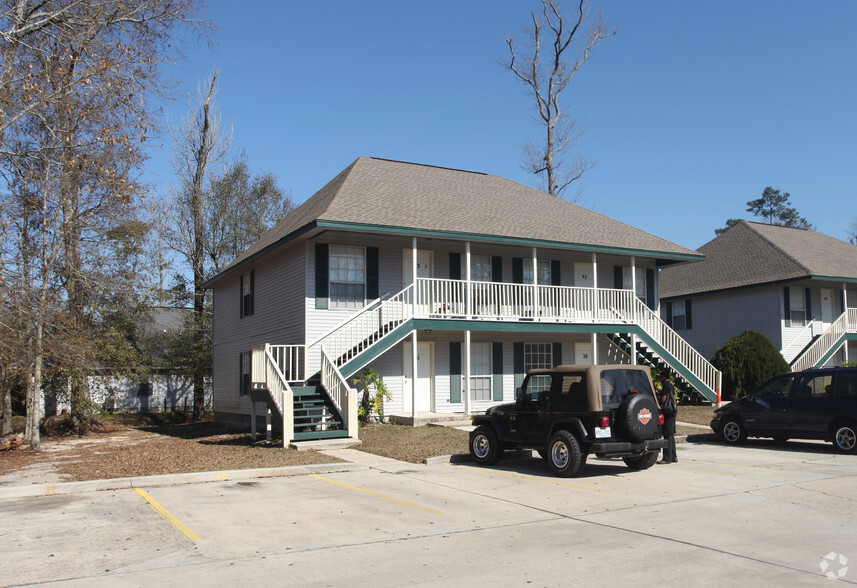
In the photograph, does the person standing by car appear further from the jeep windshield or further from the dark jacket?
the jeep windshield

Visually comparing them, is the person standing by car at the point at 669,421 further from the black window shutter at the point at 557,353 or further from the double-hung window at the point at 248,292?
the double-hung window at the point at 248,292

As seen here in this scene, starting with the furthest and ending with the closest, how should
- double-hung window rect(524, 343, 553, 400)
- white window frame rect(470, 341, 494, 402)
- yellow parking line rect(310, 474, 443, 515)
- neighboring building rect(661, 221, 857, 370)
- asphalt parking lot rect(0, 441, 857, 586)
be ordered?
neighboring building rect(661, 221, 857, 370) → double-hung window rect(524, 343, 553, 400) → white window frame rect(470, 341, 494, 402) → yellow parking line rect(310, 474, 443, 515) → asphalt parking lot rect(0, 441, 857, 586)

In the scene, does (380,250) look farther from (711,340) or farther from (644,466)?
(711,340)

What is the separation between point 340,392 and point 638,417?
7.75 metres

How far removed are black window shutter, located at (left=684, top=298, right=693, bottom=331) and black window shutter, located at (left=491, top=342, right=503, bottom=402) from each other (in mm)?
15698

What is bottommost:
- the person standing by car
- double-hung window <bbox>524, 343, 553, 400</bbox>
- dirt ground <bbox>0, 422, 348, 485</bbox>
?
dirt ground <bbox>0, 422, 348, 485</bbox>

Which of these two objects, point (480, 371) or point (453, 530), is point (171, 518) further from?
point (480, 371)

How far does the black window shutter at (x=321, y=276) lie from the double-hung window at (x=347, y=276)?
286mm

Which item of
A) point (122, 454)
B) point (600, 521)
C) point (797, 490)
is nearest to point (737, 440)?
point (797, 490)

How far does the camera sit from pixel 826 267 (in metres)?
30.9

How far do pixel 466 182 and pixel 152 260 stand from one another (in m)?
13.6

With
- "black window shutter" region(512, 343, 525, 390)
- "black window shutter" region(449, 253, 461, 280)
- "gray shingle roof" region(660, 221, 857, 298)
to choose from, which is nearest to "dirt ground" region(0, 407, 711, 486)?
"black window shutter" region(512, 343, 525, 390)

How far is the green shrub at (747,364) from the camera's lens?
1023 inches

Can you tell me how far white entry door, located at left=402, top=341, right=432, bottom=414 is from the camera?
70.6ft
